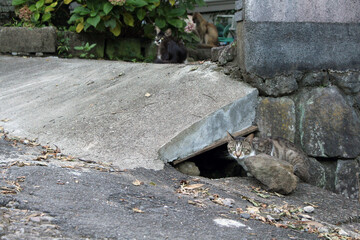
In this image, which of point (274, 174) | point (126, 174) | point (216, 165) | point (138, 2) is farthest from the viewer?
point (138, 2)

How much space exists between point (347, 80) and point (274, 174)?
1619 millimetres

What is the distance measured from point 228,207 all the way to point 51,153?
1.67 m

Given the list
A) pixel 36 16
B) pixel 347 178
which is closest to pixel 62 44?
pixel 36 16

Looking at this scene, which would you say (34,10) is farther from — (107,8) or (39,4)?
(107,8)

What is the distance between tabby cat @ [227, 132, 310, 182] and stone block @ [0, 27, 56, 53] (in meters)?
4.83

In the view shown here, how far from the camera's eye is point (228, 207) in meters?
3.33

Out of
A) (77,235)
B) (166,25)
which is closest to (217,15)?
(166,25)

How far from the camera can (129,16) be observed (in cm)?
782

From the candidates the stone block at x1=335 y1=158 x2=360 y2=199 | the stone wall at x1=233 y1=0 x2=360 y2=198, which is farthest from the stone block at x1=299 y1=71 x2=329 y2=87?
the stone block at x1=335 y1=158 x2=360 y2=199

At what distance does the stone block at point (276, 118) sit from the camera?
4.63 metres

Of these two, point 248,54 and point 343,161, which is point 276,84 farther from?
point 343,161

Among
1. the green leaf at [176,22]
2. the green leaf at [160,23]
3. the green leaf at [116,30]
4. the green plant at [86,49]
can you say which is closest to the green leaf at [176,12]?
the green leaf at [176,22]

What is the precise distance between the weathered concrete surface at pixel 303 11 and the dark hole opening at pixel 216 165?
159 centimetres

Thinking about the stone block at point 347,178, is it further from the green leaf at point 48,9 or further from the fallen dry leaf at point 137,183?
the green leaf at point 48,9
